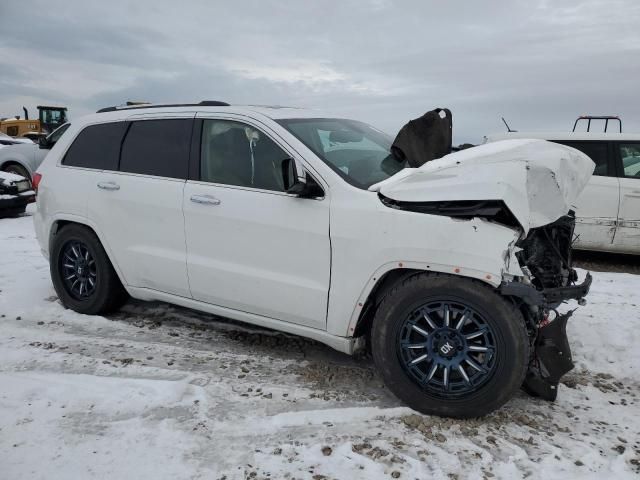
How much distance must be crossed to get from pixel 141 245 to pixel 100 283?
743mm

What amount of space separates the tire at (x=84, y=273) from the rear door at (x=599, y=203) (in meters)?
5.94

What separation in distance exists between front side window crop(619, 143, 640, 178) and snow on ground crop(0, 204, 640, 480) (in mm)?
3325

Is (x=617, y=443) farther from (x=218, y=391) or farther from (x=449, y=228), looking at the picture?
(x=218, y=391)

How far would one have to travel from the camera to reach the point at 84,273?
4.91m

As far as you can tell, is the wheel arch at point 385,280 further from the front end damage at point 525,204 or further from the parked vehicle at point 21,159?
the parked vehicle at point 21,159

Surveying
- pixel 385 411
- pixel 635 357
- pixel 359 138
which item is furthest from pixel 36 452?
pixel 635 357

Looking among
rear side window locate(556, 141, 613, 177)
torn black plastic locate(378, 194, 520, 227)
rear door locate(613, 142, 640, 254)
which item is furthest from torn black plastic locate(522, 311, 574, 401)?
rear side window locate(556, 141, 613, 177)

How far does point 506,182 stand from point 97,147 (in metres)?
3.53

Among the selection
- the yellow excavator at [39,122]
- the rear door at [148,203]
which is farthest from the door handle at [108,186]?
the yellow excavator at [39,122]

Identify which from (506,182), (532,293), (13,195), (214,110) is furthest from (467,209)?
(13,195)

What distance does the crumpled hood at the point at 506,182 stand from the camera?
3131 millimetres

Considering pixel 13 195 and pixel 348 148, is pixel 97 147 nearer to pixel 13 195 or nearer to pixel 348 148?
pixel 348 148

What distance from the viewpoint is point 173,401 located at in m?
3.45

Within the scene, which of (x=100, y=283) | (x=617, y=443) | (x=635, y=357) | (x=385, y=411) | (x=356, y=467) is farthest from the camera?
(x=100, y=283)
